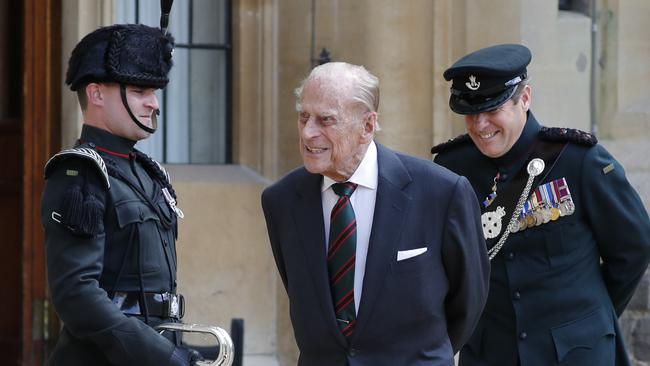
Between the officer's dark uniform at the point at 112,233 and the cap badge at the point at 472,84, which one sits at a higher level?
the cap badge at the point at 472,84

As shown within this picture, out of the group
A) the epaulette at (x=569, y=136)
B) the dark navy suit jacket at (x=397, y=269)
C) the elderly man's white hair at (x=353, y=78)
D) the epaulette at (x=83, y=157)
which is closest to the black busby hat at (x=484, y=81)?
the epaulette at (x=569, y=136)

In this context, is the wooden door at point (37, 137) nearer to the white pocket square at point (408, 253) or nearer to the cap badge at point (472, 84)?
the cap badge at point (472, 84)

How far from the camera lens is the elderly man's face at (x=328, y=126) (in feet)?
15.0

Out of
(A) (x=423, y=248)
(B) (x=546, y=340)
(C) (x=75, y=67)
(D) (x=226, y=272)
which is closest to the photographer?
(A) (x=423, y=248)

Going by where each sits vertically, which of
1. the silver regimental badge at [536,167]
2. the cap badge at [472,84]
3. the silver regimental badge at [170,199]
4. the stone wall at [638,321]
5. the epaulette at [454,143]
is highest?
the cap badge at [472,84]

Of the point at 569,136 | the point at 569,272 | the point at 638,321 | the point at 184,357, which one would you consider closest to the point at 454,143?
the point at 569,136

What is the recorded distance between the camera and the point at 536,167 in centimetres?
566

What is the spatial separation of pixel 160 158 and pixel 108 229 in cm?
368

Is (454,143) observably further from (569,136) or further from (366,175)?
(366,175)

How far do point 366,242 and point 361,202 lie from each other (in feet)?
0.44

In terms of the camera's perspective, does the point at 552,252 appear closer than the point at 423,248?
No

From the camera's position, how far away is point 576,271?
5.55 m

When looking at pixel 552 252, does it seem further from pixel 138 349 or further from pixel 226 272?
pixel 226 272

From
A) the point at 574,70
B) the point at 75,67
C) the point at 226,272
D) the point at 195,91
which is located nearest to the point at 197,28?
the point at 195,91
